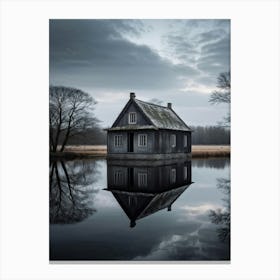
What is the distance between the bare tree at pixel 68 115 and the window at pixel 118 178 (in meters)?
1.46

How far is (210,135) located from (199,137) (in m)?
0.80

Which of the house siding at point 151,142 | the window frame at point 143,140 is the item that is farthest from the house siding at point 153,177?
the window frame at point 143,140

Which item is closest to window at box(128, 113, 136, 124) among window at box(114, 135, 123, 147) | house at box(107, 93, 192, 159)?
house at box(107, 93, 192, 159)

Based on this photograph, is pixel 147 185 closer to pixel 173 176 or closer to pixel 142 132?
pixel 173 176

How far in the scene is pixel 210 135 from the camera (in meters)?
7.18

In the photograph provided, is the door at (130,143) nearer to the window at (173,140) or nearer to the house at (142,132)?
the house at (142,132)

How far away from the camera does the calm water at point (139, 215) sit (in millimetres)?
5188

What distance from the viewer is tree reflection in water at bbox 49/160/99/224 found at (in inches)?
238

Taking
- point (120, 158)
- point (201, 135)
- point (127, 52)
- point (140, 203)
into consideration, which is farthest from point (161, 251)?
point (120, 158)

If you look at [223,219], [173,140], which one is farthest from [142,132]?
[223,219]

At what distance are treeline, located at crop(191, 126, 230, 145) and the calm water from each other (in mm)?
448

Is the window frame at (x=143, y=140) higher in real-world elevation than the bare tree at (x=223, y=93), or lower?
lower

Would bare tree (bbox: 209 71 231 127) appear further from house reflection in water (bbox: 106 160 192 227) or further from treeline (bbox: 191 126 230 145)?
house reflection in water (bbox: 106 160 192 227)
